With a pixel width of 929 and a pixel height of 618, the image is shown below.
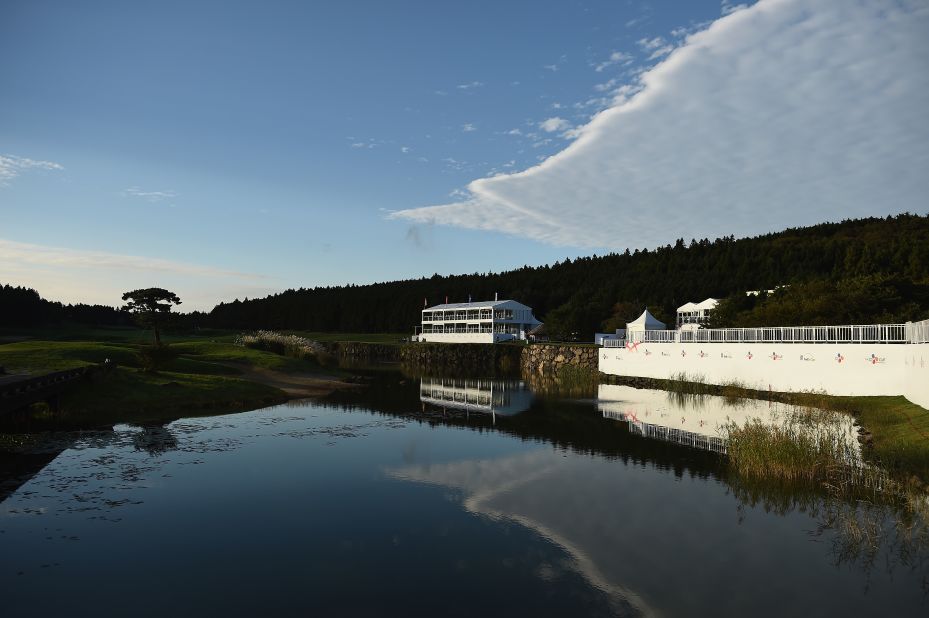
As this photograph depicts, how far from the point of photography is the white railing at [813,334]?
28263mm

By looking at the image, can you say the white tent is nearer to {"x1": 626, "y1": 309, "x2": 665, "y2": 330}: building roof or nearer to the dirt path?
{"x1": 626, "y1": 309, "x2": 665, "y2": 330}: building roof

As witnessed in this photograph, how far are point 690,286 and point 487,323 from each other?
37359 millimetres

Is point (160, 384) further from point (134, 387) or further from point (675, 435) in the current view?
point (675, 435)

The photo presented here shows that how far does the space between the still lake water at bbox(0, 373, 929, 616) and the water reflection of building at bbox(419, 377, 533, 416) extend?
13.1 meters

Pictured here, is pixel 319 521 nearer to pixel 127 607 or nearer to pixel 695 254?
pixel 127 607

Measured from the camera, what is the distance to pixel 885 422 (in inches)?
900

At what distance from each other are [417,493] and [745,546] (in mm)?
8348

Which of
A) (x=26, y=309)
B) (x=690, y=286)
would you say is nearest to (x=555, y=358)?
(x=690, y=286)

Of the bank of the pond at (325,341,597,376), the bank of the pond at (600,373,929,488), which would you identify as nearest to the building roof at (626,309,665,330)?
the bank of the pond at (325,341,597,376)

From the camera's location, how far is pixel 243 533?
1339 centimetres

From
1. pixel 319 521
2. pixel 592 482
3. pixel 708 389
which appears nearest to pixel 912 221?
pixel 708 389

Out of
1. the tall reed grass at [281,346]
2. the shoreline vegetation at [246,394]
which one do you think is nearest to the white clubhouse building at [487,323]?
the tall reed grass at [281,346]

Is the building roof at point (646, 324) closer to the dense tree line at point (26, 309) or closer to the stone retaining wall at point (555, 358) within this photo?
the stone retaining wall at point (555, 358)

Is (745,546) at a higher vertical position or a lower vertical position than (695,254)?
lower
